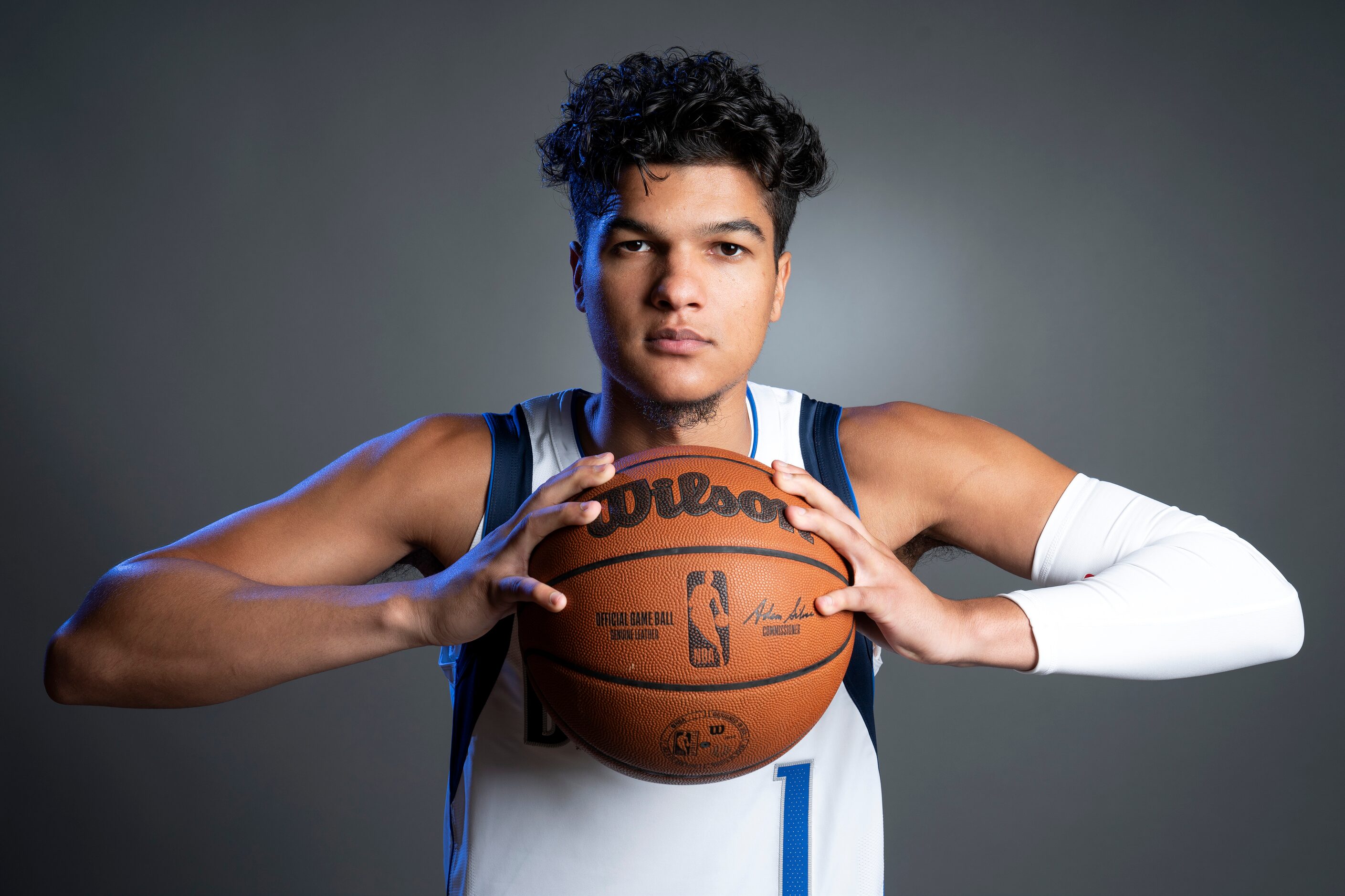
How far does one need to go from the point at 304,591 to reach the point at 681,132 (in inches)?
43.4

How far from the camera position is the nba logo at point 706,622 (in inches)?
50.3

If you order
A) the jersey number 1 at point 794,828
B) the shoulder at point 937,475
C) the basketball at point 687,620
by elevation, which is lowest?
the jersey number 1 at point 794,828

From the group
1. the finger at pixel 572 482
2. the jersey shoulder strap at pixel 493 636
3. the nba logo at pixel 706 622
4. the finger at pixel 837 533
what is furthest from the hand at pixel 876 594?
the jersey shoulder strap at pixel 493 636

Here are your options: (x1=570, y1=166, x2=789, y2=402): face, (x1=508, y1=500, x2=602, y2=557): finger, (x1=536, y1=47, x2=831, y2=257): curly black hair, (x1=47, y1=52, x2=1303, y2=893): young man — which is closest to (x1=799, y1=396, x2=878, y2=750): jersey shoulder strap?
A: (x1=47, y1=52, x2=1303, y2=893): young man

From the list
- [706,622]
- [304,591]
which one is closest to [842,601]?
[706,622]

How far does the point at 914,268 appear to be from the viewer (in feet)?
11.4

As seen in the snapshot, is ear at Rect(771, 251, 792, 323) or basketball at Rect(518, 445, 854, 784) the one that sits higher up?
ear at Rect(771, 251, 792, 323)

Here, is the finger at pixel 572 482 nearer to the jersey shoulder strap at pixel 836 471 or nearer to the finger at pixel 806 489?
the finger at pixel 806 489

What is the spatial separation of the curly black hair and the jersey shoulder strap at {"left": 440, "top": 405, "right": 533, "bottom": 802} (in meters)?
0.46

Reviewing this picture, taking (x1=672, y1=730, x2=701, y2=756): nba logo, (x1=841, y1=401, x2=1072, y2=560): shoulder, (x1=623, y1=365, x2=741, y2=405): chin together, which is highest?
(x1=623, y1=365, x2=741, y2=405): chin

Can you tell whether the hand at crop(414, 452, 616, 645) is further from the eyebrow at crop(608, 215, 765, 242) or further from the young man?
the eyebrow at crop(608, 215, 765, 242)

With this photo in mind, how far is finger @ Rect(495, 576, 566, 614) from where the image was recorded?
4.19ft

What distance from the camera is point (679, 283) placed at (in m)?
1.74

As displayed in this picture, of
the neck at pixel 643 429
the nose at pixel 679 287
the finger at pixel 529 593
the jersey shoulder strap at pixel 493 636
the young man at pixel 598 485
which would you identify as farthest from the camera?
the neck at pixel 643 429
